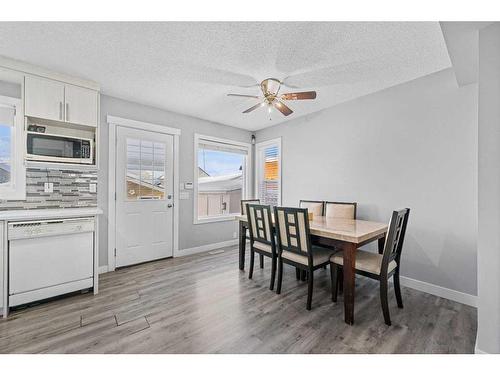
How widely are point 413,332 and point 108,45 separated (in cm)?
357

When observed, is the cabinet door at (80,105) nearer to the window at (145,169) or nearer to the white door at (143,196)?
the white door at (143,196)

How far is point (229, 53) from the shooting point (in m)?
2.04

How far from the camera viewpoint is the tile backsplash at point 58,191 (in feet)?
8.31

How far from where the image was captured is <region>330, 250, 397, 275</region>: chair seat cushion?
6.39 ft

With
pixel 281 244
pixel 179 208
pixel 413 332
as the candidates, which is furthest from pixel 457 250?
pixel 179 208

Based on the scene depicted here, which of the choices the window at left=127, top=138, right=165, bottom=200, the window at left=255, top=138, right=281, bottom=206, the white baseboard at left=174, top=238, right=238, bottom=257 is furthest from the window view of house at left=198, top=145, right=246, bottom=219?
the window at left=127, top=138, right=165, bottom=200

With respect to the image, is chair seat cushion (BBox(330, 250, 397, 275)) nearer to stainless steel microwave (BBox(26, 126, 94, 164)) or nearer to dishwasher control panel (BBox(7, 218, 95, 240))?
dishwasher control panel (BBox(7, 218, 95, 240))

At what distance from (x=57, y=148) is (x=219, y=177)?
2534 mm

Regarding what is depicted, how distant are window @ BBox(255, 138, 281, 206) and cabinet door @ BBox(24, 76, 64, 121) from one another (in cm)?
330

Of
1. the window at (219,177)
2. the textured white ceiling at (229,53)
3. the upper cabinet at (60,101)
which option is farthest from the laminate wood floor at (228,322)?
the textured white ceiling at (229,53)

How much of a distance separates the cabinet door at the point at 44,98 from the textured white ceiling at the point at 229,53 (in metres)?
0.18

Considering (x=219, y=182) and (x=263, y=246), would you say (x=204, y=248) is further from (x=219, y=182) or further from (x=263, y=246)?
(x=263, y=246)

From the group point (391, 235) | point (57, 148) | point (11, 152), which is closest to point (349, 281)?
point (391, 235)
